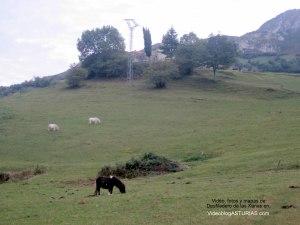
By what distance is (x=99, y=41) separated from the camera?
126438 mm

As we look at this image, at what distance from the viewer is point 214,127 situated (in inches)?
2370

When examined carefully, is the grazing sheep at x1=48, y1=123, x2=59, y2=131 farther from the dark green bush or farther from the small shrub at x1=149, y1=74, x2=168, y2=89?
the dark green bush

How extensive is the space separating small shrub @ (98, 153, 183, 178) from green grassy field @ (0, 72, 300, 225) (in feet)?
5.80

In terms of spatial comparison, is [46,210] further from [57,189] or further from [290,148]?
[290,148]

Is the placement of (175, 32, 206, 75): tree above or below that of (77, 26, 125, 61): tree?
below

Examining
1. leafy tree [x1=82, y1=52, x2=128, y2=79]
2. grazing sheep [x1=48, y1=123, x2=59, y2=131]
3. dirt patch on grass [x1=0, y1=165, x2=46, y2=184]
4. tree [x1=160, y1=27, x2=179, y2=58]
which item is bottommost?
dirt patch on grass [x1=0, y1=165, x2=46, y2=184]

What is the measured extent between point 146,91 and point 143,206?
244 feet

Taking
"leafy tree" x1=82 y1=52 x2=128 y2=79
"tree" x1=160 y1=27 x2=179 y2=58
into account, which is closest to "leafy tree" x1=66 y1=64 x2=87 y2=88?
"leafy tree" x1=82 y1=52 x2=128 y2=79

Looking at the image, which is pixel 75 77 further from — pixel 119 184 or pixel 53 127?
pixel 119 184

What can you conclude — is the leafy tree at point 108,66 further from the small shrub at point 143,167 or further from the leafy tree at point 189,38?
the small shrub at point 143,167

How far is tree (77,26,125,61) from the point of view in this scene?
4949 inches

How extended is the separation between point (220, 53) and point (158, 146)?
57.5 metres

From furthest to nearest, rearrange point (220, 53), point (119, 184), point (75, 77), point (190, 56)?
1. point (75, 77)
2. point (190, 56)
3. point (220, 53)
4. point (119, 184)

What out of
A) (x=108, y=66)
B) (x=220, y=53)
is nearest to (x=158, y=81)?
(x=220, y=53)
